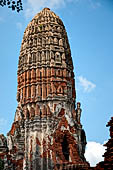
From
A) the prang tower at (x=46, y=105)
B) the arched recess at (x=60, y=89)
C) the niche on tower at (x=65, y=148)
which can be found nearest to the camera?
the prang tower at (x=46, y=105)

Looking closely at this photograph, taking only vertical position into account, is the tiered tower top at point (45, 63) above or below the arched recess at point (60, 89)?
above

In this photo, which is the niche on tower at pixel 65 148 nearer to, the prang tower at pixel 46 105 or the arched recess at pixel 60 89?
the prang tower at pixel 46 105

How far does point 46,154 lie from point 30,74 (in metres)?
10.5

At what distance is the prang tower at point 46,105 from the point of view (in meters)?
33.0

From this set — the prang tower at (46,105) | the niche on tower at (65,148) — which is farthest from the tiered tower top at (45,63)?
the niche on tower at (65,148)

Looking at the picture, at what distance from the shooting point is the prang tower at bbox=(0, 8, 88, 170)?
3297cm

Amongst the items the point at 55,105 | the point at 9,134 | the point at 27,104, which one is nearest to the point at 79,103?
the point at 55,105

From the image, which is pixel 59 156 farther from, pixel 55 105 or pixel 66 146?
pixel 55 105

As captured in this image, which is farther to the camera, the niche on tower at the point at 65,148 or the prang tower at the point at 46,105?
the niche on tower at the point at 65,148

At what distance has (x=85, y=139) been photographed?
37.5m

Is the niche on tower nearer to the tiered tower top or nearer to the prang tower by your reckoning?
the prang tower

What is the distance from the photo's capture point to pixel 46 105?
3616 centimetres

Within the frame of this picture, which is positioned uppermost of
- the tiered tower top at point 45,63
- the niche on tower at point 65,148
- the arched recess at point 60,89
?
the tiered tower top at point 45,63

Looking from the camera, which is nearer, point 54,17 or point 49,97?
point 49,97
